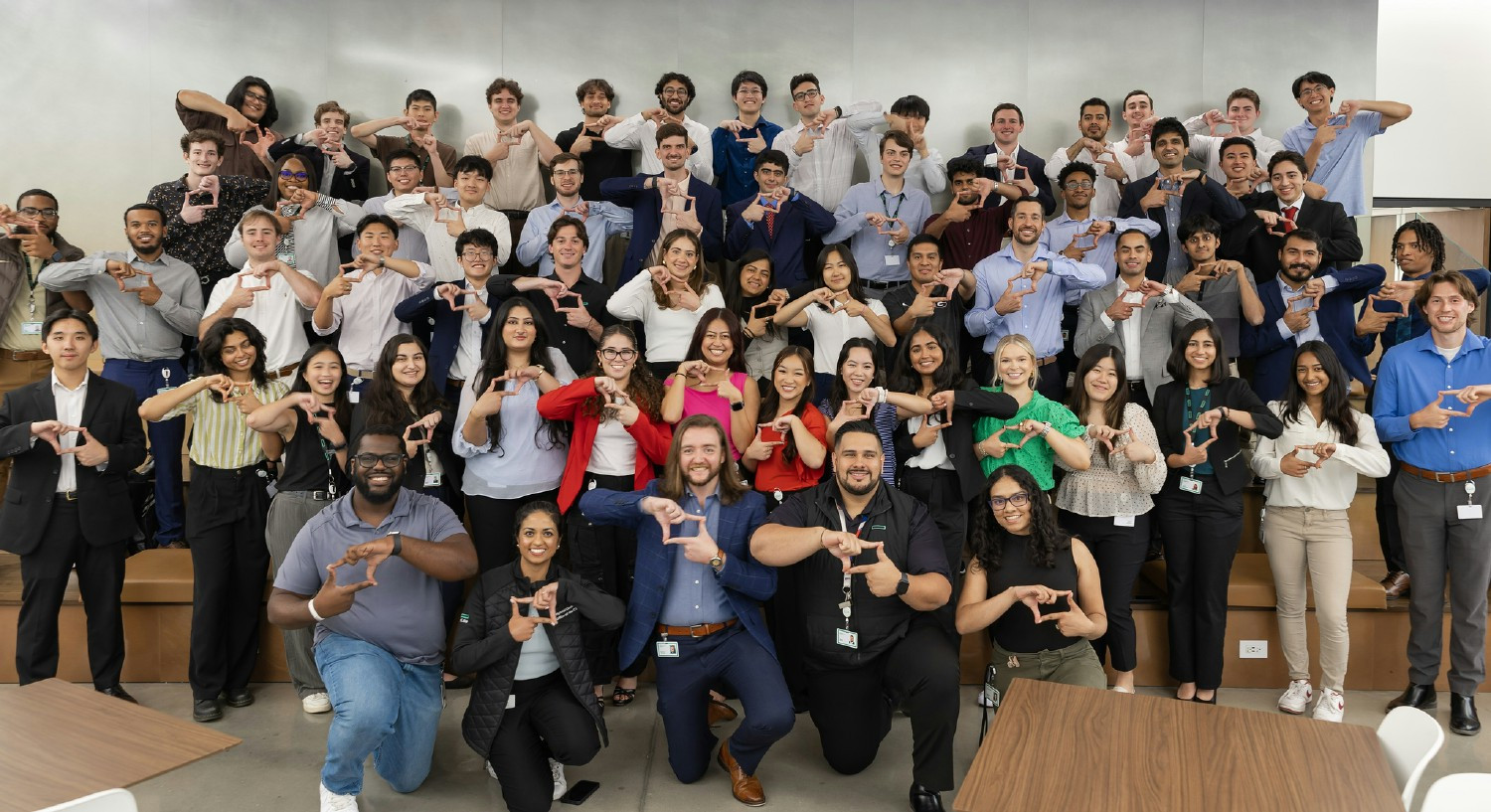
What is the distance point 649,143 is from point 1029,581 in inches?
152

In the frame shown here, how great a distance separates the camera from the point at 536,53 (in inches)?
302

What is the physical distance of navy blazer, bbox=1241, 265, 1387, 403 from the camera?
529cm

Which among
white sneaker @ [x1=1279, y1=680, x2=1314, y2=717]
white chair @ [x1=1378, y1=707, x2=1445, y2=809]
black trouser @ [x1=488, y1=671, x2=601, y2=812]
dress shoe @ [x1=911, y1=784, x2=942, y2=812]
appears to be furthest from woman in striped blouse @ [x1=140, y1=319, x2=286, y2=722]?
white sneaker @ [x1=1279, y1=680, x2=1314, y2=717]

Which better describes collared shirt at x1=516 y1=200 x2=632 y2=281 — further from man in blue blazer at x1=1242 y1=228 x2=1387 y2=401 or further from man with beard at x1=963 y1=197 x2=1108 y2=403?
man in blue blazer at x1=1242 y1=228 x2=1387 y2=401

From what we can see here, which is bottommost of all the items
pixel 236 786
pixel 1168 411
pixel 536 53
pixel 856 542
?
pixel 236 786

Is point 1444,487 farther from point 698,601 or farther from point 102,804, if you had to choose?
point 102,804

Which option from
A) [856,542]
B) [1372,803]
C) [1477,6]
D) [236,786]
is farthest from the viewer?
[1477,6]

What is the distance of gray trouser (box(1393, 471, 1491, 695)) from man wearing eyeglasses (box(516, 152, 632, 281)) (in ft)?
13.7

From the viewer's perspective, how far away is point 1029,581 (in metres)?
3.79

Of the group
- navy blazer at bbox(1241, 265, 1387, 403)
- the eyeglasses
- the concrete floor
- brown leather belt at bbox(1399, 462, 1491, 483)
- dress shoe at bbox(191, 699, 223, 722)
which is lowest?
the concrete floor

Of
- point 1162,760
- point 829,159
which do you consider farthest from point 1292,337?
point 1162,760

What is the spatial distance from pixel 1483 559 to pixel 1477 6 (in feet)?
20.2

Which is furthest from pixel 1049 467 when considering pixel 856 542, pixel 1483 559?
pixel 1483 559

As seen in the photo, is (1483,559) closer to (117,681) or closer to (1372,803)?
(1372,803)
